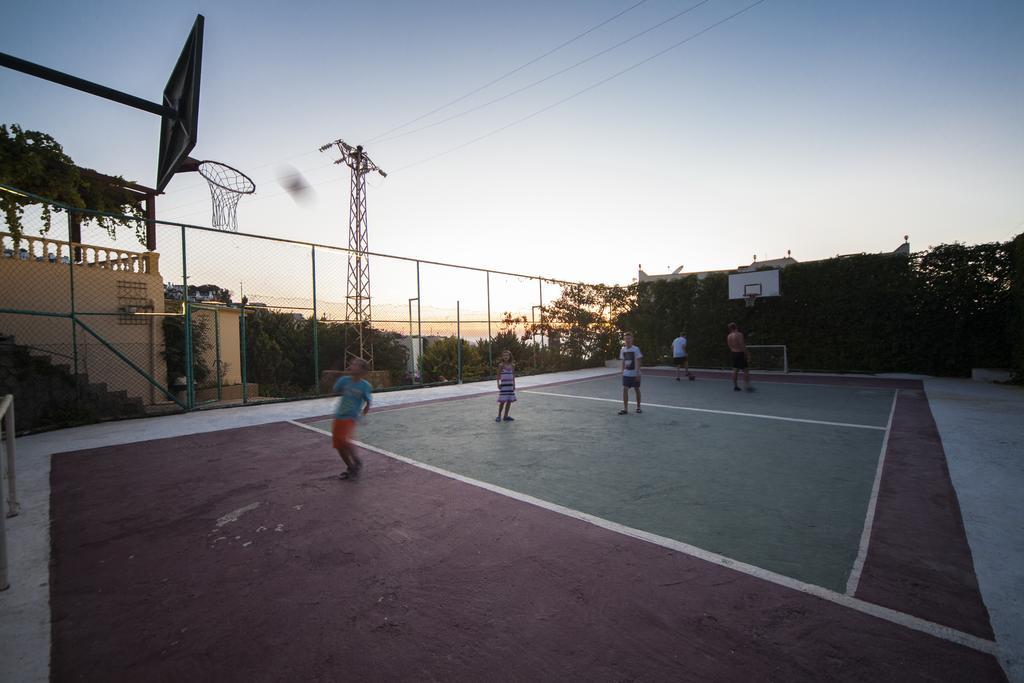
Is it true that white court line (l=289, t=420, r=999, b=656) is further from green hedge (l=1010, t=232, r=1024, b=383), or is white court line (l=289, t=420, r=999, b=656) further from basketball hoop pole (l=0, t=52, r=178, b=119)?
green hedge (l=1010, t=232, r=1024, b=383)

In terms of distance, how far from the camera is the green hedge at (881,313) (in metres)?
11.7

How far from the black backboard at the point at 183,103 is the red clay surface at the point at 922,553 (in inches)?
246

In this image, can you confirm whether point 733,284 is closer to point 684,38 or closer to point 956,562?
point 684,38

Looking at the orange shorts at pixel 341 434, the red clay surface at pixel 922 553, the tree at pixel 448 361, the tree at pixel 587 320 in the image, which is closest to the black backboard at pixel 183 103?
the orange shorts at pixel 341 434

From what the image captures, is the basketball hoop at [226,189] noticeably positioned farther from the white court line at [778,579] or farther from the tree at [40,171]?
the white court line at [778,579]

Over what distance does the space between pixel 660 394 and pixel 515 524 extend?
838 cm

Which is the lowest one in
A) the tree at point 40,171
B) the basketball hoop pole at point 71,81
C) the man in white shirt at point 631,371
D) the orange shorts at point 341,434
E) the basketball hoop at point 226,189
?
the orange shorts at point 341,434

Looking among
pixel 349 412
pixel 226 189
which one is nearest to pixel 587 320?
pixel 349 412

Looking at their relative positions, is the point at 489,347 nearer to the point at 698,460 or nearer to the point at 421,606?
the point at 698,460

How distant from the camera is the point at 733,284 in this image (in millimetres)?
16109

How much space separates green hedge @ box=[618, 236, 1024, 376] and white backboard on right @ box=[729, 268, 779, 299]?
0.57 meters

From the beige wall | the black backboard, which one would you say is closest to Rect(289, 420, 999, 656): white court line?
the black backboard

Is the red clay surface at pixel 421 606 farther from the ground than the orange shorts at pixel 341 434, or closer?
closer

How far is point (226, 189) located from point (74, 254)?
7615 mm
